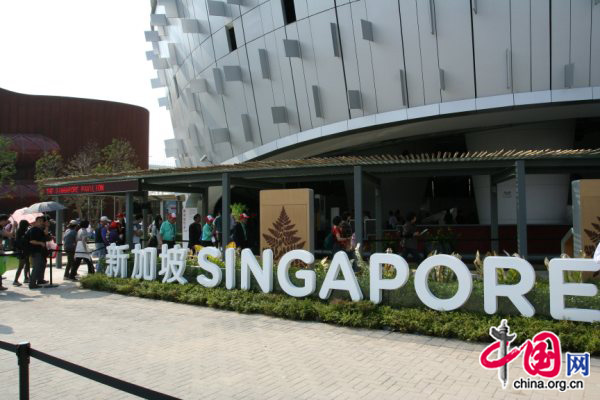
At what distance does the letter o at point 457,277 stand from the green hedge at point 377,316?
147 millimetres

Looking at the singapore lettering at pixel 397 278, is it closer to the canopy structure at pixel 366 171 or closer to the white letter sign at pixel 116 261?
the white letter sign at pixel 116 261

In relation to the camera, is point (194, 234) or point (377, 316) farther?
point (194, 234)

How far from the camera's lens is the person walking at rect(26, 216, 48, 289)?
12164 millimetres

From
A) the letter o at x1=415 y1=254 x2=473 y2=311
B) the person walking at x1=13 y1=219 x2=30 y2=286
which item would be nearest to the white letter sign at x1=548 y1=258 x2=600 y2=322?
the letter o at x1=415 y1=254 x2=473 y2=311

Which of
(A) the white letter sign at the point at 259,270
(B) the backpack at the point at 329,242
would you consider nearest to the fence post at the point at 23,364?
(A) the white letter sign at the point at 259,270

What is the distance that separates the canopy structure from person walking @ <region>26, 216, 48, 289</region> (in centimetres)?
246

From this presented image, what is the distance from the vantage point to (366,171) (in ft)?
42.1

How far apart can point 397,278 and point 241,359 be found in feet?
10.2

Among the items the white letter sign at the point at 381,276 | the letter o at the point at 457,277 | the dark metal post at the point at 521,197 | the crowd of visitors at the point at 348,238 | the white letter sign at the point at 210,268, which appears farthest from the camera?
the crowd of visitors at the point at 348,238

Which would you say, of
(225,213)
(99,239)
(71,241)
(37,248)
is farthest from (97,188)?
(225,213)

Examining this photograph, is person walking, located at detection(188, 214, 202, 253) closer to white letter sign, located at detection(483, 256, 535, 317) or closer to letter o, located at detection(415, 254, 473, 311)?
letter o, located at detection(415, 254, 473, 311)

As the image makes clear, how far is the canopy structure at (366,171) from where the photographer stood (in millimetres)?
11141

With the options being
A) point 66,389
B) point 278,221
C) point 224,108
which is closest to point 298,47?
point 224,108

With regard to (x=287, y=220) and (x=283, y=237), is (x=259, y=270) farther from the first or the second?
(x=287, y=220)
